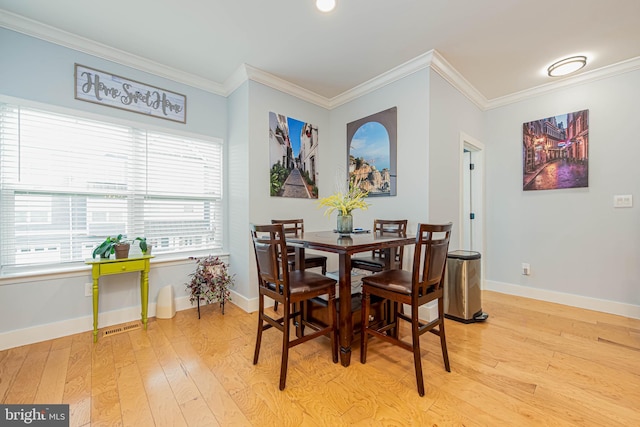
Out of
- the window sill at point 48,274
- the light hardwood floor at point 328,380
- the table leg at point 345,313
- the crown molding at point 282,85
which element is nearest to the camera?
the light hardwood floor at point 328,380

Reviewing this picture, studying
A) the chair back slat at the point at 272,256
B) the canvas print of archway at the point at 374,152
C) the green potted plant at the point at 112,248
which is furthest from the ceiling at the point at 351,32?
the green potted plant at the point at 112,248

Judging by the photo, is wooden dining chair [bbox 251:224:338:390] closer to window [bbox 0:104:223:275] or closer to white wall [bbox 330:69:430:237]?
white wall [bbox 330:69:430:237]

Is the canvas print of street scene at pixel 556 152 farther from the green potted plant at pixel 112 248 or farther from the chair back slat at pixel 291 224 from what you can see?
the green potted plant at pixel 112 248

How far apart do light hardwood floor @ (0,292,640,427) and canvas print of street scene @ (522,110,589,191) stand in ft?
5.44

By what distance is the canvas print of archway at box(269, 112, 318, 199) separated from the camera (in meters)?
3.27

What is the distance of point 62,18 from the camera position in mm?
2229

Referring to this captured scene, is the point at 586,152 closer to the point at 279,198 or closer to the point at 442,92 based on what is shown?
the point at 442,92

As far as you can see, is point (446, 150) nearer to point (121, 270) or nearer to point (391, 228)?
point (391, 228)

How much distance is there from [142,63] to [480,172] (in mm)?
4369

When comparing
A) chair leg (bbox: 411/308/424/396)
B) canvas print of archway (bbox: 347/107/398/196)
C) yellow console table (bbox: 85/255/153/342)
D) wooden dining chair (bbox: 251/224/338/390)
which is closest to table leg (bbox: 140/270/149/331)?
yellow console table (bbox: 85/255/153/342)

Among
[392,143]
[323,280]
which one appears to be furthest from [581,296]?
[323,280]

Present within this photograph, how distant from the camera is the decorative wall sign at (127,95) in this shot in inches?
100

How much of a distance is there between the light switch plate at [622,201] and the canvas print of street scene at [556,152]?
29 cm

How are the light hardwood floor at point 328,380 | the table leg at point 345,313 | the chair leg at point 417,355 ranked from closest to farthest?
the light hardwood floor at point 328,380 < the chair leg at point 417,355 < the table leg at point 345,313
